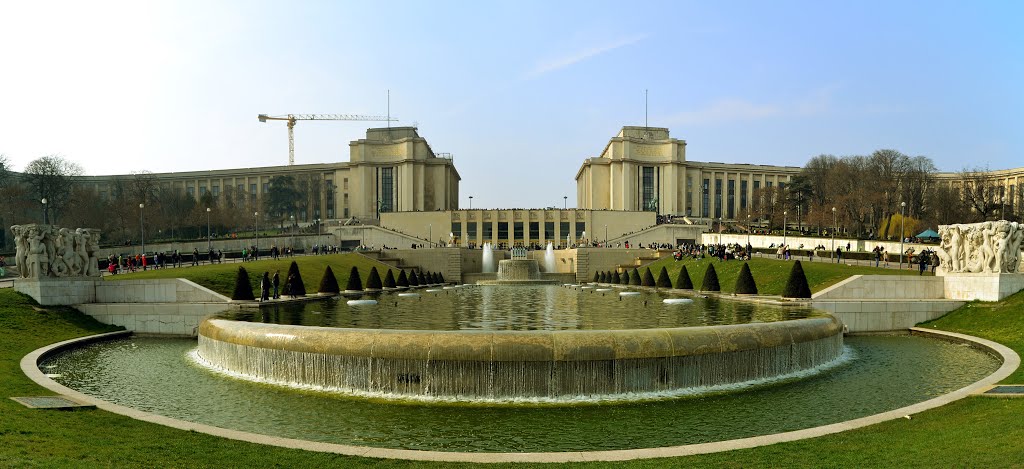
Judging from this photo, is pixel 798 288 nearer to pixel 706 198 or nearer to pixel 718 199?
pixel 706 198

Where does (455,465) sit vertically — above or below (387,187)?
below

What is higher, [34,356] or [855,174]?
[855,174]

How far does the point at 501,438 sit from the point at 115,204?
3432 inches

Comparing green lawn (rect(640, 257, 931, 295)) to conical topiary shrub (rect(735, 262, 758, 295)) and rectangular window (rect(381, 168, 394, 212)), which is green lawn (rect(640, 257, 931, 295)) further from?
rectangular window (rect(381, 168, 394, 212))

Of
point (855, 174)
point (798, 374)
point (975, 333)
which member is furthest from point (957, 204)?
point (798, 374)

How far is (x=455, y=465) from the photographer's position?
9195mm

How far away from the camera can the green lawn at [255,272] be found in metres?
34.3

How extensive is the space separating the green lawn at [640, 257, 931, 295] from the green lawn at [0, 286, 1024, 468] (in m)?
24.6

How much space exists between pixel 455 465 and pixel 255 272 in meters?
34.9

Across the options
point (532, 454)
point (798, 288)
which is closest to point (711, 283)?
point (798, 288)

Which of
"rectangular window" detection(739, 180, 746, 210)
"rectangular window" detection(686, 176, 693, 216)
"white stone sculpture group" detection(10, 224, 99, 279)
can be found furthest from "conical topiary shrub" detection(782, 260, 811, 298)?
"rectangular window" detection(739, 180, 746, 210)

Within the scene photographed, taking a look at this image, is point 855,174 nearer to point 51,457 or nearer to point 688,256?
point 688,256

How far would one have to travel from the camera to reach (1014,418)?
10141mm

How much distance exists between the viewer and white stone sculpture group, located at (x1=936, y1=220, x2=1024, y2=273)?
27047 millimetres
